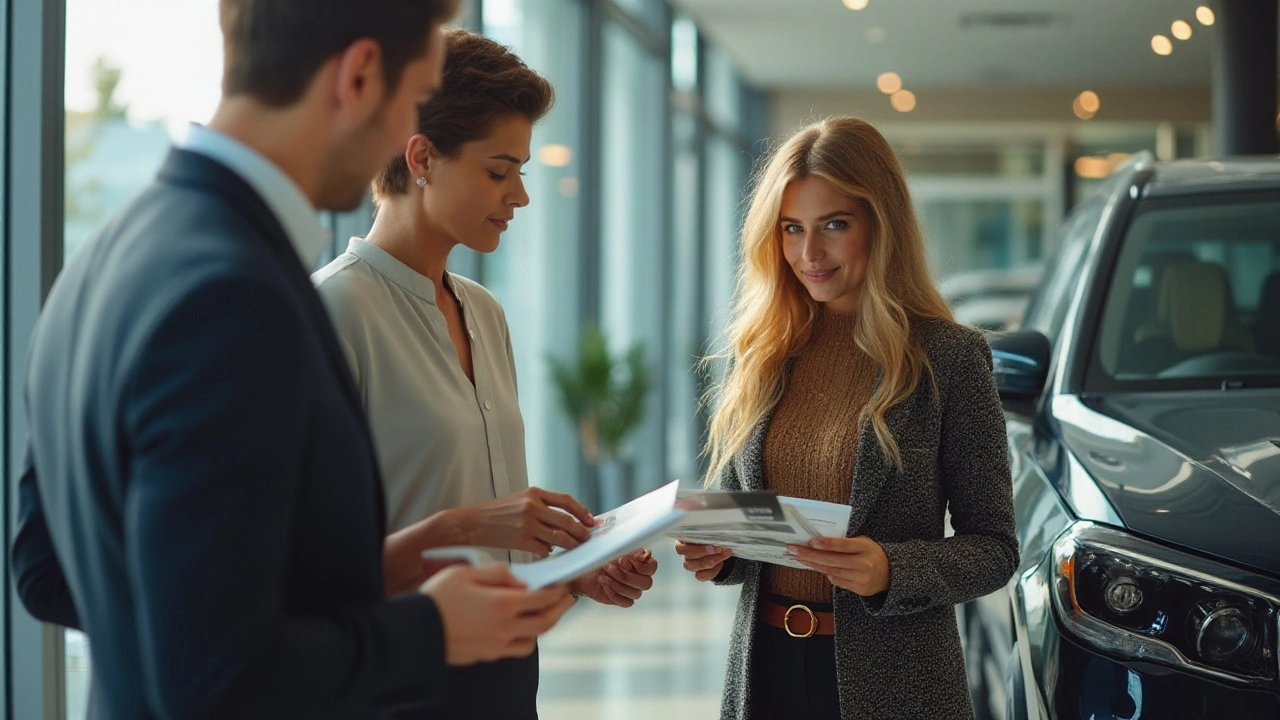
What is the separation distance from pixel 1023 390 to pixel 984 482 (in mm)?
803

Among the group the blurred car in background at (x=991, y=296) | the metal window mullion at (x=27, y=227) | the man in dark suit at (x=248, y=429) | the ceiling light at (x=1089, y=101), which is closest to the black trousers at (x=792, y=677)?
the man in dark suit at (x=248, y=429)

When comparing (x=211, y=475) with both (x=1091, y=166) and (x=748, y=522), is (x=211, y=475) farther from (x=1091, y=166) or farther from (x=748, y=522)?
(x=1091, y=166)

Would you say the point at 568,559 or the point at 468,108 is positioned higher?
the point at 468,108

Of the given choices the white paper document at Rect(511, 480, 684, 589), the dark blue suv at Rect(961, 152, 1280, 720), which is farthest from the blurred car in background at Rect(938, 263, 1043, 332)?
the white paper document at Rect(511, 480, 684, 589)

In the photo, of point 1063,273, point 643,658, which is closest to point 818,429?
point 1063,273

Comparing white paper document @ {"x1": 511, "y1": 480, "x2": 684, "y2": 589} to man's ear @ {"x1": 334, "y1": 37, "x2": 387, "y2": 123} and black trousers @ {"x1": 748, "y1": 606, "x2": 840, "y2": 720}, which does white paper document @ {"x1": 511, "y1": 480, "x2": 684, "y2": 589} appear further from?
black trousers @ {"x1": 748, "y1": 606, "x2": 840, "y2": 720}

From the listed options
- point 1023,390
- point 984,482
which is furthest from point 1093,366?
point 984,482

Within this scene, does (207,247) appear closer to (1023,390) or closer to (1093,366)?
(1023,390)

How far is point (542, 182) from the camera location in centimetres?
625

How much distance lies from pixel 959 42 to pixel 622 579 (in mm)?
10579

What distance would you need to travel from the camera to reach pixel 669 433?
32.8 ft

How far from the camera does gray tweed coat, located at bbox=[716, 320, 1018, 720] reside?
166 cm

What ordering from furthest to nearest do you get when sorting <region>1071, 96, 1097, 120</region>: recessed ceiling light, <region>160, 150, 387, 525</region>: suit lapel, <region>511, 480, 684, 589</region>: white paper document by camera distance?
<region>1071, 96, 1097, 120</region>: recessed ceiling light
<region>511, 480, 684, 589</region>: white paper document
<region>160, 150, 387, 525</region>: suit lapel

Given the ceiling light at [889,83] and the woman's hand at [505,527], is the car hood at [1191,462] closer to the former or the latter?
the woman's hand at [505,527]
